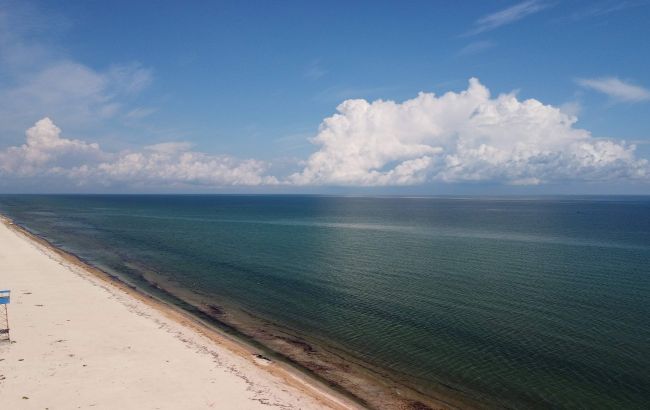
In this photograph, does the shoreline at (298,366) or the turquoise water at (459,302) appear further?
the turquoise water at (459,302)

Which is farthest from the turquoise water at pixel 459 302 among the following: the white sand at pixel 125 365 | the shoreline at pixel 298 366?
the white sand at pixel 125 365

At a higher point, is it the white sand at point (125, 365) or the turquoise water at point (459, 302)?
the white sand at point (125, 365)

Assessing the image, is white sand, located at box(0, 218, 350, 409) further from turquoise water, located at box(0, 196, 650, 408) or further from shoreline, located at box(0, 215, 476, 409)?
turquoise water, located at box(0, 196, 650, 408)

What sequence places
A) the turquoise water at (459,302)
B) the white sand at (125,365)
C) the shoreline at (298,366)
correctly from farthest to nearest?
the turquoise water at (459,302) < the shoreline at (298,366) < the white sand at (125,365)

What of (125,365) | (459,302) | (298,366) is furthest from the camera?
(459,302)

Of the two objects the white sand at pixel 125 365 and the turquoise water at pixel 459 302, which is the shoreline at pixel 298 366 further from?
the turquoise water at pixel 459 302

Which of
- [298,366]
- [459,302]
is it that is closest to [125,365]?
[298,366]

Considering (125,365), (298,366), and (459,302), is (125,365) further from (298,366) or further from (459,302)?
(459,302)

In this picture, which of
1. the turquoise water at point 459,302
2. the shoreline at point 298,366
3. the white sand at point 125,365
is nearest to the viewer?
the white sand at point 125,365

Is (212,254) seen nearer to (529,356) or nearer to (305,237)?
(305,237)

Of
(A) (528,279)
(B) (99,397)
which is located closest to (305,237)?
(A) (528,279)
